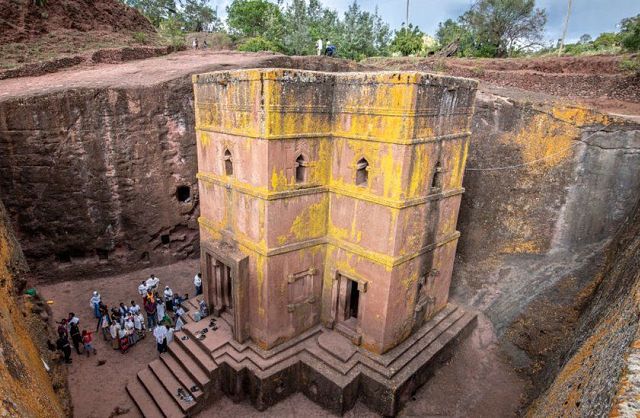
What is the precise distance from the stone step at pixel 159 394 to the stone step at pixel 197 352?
949mm

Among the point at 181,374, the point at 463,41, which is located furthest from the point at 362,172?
the point at 463,41

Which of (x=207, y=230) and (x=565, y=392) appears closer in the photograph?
(x=565, y=392)

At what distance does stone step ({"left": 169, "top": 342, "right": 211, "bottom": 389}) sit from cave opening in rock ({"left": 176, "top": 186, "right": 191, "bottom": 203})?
6.22 m

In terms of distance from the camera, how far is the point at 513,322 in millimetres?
10836

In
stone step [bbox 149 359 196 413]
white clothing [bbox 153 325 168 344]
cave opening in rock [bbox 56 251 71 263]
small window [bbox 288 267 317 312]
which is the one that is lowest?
stone step [bbox 149 359 196 413]

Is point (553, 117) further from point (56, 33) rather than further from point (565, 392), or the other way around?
point (56, 33)

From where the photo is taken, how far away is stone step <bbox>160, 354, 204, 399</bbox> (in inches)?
334

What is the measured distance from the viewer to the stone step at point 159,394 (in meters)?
8.25

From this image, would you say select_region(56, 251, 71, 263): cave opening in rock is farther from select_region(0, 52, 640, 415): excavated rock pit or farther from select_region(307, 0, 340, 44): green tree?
select_region(307, 0, 340, 44): green tree

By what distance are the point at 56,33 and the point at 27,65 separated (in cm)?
487

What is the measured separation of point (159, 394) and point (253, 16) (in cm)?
3497

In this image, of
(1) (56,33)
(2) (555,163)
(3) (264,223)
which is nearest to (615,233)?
(2) (555,163)

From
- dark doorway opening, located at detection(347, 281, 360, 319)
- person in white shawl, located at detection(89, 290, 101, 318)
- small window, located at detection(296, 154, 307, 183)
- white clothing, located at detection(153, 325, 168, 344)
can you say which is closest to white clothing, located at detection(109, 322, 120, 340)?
white clothing, located at detection(153, 325, 168, 344)

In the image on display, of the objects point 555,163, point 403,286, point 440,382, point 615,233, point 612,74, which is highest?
point 612,74
